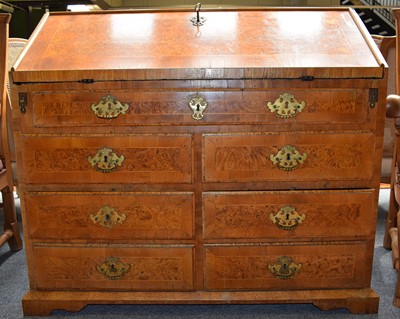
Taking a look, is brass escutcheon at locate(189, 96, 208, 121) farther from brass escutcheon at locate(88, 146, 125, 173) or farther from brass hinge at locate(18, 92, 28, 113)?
A: brass hinge at locate(18, 92, 28, 113)

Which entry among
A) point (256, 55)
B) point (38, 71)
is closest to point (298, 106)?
point (256, 55)

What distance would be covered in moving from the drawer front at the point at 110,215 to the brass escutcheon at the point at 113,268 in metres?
0.11

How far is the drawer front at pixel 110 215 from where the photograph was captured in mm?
1750

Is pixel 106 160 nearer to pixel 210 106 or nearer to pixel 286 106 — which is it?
pixel 210 106

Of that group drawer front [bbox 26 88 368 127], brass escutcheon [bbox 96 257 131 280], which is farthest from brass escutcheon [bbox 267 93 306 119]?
brass escutcheon [bbox 96 257 131 280]

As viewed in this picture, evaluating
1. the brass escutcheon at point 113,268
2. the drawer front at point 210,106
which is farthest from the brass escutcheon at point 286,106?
the brass escutcheon at point 113,268

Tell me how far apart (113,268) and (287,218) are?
2.48 ft

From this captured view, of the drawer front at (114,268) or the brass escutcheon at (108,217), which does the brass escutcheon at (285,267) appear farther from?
the brass escutcheon at (108,217)

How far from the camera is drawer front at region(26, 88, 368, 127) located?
5.37 feet

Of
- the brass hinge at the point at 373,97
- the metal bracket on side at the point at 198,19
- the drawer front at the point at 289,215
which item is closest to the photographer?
the brass hinge at the point at 373,97

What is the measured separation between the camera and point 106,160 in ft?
5.60

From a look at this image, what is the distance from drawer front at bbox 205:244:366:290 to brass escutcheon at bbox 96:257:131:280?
35 centimetres

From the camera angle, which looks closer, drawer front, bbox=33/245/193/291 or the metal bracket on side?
drawer front, bbox=33/245/193/291

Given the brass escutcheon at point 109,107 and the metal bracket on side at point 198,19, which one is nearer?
the brass escutcheon at point 109,107
